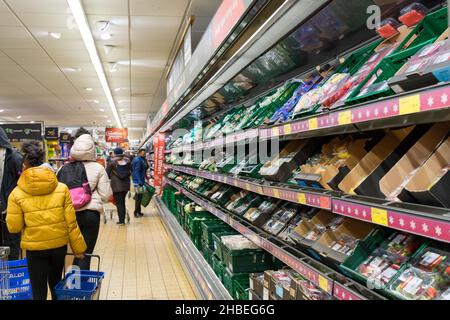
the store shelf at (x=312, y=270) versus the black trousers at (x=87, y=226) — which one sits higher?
the store shelf at (x=312, y=270)

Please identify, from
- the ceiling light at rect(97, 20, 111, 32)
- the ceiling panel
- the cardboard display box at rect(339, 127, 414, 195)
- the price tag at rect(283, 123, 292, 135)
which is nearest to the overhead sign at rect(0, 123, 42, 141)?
the ceiling light at rect(97, 20, 111, 32)

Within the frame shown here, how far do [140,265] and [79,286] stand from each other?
240cm

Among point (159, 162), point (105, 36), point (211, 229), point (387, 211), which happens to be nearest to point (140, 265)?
point (211, 229)

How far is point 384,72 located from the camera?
1.51m

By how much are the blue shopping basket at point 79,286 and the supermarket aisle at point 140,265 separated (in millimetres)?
1183

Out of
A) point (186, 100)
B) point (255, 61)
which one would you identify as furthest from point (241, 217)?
point (186, 100)

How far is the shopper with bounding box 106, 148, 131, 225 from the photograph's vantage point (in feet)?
25.8

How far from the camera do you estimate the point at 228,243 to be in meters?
2.99

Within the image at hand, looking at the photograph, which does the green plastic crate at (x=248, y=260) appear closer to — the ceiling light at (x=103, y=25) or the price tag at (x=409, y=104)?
the price tag at (x=409, y=104)

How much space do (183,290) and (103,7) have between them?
3691 mm

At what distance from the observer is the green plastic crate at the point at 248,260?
279 centimetres

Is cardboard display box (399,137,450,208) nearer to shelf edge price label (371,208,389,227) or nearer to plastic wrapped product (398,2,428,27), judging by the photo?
shelf edge price label (371,208,389,227)

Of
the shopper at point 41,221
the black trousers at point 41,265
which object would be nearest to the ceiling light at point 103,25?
the shopper at point 41,221

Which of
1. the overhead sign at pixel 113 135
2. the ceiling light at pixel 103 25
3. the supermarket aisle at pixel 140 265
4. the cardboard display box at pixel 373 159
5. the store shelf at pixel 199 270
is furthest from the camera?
the overhead sign at pixel 113 135
